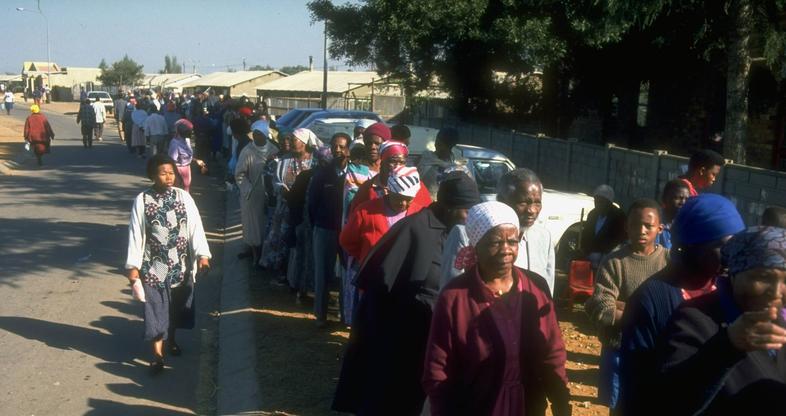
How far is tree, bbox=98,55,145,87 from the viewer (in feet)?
355

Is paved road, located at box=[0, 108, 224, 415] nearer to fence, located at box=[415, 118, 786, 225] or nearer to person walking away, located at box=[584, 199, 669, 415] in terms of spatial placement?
person walking away, located at box=[584, 199, 669, 415]

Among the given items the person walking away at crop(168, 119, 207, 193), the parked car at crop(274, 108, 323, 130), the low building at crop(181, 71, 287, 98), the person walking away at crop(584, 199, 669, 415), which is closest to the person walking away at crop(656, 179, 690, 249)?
the person walking away at crop(584, 199, 669, 415)

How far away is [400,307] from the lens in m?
4.86

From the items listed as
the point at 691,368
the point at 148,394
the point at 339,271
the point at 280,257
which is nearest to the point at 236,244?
the point at 280,257

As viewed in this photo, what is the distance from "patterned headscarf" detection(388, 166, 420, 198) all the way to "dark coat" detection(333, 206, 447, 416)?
668mm

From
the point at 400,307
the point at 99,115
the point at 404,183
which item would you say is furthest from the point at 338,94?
the point at 400,307

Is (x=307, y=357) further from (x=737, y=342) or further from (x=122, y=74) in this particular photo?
(x=122, y=74)

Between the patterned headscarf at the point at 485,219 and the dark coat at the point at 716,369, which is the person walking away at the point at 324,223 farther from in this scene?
the dark coat at the point at 716,369

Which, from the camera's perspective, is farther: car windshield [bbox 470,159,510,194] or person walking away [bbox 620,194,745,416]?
car windshield [bbox 470,159,510,194]

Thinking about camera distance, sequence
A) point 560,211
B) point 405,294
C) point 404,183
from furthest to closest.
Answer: point 560,211 → point 404,183 → point 405,294

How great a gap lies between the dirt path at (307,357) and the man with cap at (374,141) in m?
1.55

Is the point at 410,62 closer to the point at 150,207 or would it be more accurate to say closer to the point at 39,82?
the point at 150,207

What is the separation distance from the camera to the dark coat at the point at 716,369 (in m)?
2.72

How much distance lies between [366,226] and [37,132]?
66.2 ft
